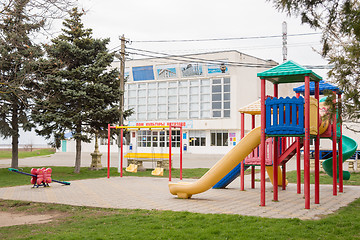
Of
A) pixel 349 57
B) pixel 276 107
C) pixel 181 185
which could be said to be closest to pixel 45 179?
pixel 181 185

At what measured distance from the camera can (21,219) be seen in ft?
29.3

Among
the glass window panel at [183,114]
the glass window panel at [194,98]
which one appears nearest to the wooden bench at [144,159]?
the glass window panel at [194,98]

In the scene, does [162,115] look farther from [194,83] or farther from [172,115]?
[194,83]

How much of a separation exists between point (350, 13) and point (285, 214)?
178 inches

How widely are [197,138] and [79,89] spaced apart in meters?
29.4

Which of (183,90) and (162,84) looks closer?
(183,90)

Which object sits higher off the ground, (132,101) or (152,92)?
(152,92)

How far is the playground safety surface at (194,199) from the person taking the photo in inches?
376

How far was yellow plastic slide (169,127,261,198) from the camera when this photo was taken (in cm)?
1165

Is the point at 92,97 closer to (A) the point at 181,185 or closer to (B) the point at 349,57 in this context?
(A) the point at 181,185

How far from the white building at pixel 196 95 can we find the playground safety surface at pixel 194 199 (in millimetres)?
30310

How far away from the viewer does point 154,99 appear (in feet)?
169

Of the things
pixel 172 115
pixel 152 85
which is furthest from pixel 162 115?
pixel 152 85

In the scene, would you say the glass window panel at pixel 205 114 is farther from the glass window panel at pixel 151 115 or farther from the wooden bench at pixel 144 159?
the wooden bench at pixel 144 159
